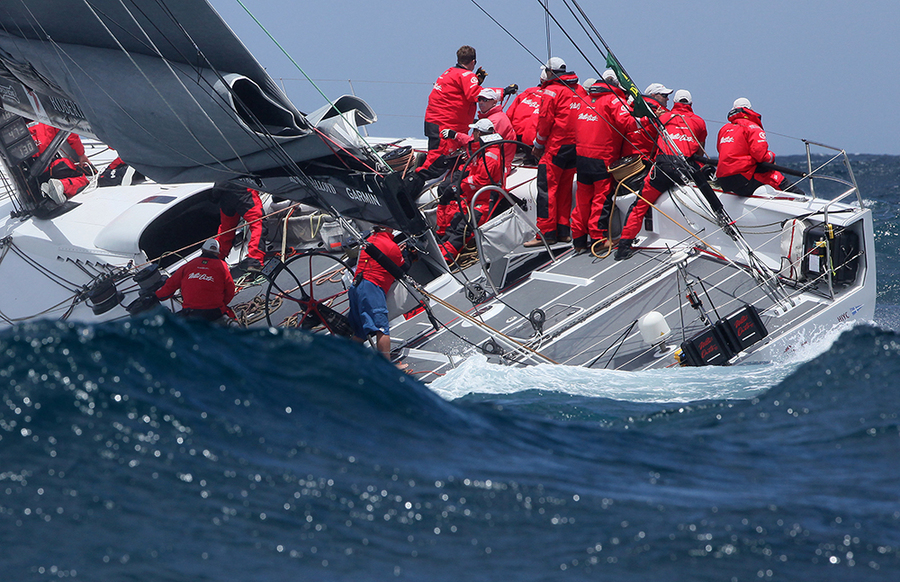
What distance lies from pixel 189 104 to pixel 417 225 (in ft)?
5.43

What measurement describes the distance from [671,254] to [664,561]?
410 centimetres

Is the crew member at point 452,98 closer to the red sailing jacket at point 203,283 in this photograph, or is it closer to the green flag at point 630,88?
the green flag at point 630,88

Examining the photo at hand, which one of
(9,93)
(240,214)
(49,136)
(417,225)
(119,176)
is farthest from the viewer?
(49,136)

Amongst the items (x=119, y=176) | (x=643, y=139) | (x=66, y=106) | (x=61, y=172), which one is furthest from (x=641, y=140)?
(x=61, y=172)

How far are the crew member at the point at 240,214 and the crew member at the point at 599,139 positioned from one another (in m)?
2.54

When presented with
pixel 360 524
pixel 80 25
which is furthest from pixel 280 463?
pixel 80 25

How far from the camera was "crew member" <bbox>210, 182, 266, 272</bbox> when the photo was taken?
6.74 meters

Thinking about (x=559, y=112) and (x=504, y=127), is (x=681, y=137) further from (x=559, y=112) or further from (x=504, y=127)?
(x=504, y=127)

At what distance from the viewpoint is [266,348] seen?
11.7ft

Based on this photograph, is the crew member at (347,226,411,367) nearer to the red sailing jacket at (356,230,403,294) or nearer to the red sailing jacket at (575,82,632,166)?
the red sailing jacket at (356,230,403,294)

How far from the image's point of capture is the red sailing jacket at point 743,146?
246 inches

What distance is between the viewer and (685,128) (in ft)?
22.3

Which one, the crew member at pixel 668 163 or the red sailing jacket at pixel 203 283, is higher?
the red sailing jacket at pixel 203 283

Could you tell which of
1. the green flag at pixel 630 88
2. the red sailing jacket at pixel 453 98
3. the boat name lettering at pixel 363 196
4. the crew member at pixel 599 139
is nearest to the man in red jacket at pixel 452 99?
the red sailing jacket at pixel 453 98
